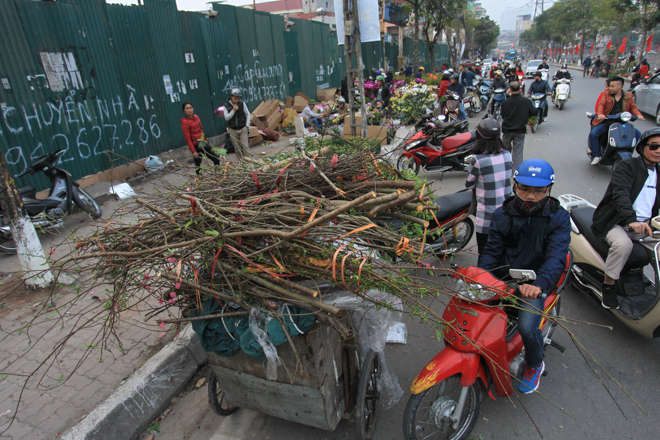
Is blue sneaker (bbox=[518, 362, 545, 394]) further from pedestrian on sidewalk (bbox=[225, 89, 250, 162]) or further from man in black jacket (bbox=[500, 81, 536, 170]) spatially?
pedestrian on sidewalk (bbox=[225, 89, 250, 162])

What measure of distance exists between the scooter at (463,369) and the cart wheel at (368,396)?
0.84ft

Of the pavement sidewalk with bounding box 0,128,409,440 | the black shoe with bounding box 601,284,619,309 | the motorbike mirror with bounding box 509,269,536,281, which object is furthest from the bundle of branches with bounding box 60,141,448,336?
the black shoe with bounding box 601,284,619,309

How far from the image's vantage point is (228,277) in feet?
6.80

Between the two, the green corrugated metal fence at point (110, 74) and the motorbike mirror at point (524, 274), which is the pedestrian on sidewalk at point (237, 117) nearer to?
the green corrugated metal fence at point (110, 74)

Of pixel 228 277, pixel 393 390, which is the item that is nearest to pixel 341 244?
pixel 228 277

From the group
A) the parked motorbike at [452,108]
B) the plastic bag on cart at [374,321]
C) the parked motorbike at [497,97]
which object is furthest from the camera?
the parked motorbike at [497,97]

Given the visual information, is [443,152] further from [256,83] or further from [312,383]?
[256,83]

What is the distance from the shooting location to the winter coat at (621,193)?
3.18 meters

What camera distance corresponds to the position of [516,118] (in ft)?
21.7

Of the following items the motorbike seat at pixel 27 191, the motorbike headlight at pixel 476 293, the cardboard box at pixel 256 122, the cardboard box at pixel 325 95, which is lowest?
the motorbike headlight at pixel 476 293

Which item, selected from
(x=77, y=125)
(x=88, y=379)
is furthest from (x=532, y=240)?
(x=77, y=125)

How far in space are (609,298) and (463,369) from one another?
2000 millimetres

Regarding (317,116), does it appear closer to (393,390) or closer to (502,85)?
(502,85)

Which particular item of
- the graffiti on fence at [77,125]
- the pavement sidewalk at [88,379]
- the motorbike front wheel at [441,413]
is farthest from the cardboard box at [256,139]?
the motorbike front wheel at [441,413]
